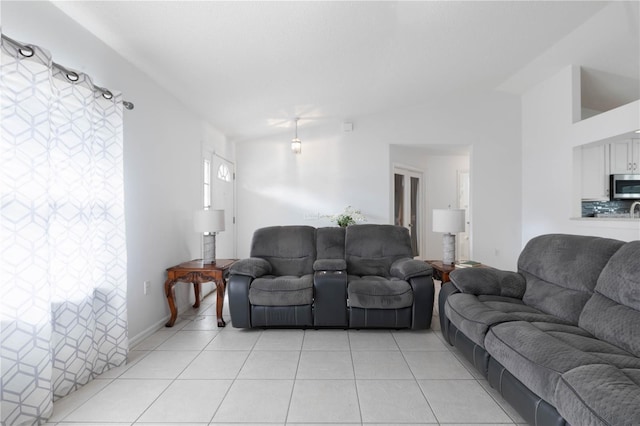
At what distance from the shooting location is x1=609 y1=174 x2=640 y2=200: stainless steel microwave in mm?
4891

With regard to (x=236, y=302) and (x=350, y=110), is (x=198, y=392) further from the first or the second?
(x=350, y=110)

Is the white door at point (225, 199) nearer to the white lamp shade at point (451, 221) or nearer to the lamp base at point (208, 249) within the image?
the lamp base at point (208, 249)

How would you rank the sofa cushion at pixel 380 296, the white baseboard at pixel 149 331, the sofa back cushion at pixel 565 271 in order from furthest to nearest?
1. the sofa cushion at pixel 380 296
2. the white baseboard at pixel 149 331
3. the sofa back cushion at pixel 565 271

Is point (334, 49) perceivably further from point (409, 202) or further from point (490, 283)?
point (409, 202)

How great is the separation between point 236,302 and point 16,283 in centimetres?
169

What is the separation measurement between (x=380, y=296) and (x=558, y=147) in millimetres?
3562

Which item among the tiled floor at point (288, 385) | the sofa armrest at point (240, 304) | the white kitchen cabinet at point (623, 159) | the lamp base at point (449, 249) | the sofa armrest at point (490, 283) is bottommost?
the tiled floor at point (288, 385)

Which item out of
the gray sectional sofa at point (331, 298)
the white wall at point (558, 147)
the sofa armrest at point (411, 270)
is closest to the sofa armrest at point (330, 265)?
the gray sectional sofa at point (331, 298)

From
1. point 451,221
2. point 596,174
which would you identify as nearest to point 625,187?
point 596,174

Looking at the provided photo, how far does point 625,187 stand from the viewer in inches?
193

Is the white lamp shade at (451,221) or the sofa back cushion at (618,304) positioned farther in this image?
the white lamp shade at (451,221)

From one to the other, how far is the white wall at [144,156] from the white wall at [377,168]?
5.49 feet

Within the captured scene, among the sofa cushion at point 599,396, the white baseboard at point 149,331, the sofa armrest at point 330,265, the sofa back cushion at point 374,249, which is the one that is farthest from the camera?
the sofa back cushion at point 374,249

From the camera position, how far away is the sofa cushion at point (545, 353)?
1385 mm
